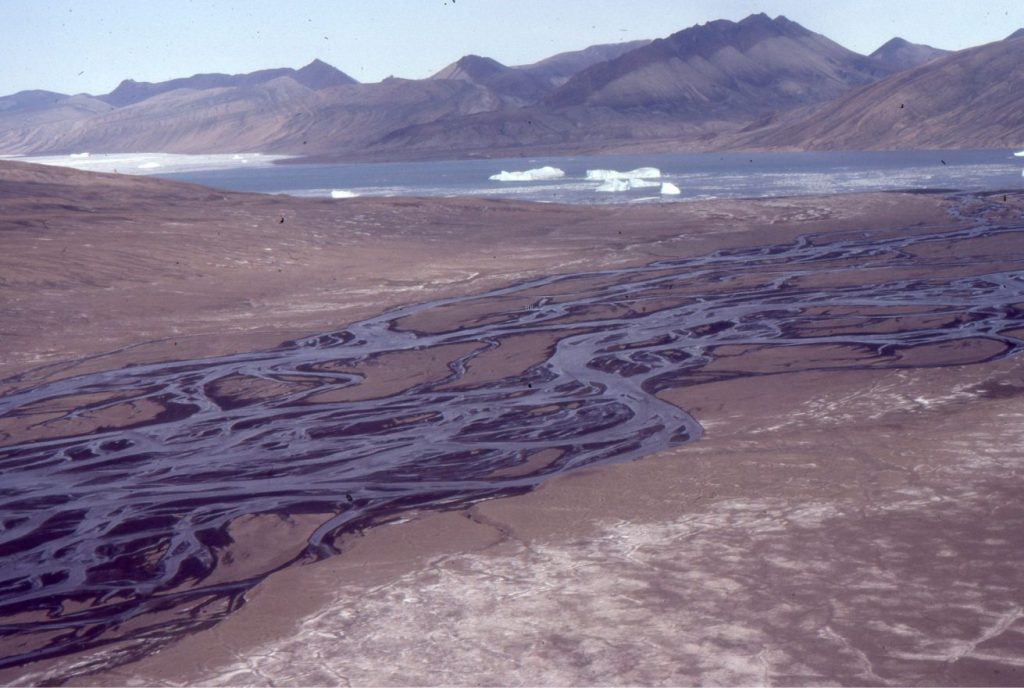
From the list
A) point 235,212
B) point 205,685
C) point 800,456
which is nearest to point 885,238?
point 235,212

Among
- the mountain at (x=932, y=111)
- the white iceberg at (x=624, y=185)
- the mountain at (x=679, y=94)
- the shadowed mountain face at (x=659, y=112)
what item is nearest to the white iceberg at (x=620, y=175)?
the white iceberg at (x=624, y=185)

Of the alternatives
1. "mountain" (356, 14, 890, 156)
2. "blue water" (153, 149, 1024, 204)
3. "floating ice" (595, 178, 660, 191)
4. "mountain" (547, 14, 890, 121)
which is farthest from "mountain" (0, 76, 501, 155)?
"floating ice" (595, 178, 660, 191)

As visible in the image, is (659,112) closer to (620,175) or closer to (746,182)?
(620,175)

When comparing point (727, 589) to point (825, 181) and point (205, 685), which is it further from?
point (825, 181)

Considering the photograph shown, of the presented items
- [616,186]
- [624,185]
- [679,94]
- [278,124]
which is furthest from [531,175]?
[278,124]

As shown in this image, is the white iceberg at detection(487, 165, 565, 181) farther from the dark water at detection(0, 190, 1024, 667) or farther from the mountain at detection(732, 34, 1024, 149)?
the dark water at detection(0, 190, 1024, 667)

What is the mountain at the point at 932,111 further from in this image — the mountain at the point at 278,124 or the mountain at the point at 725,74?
the mountain at the point at 278,124
